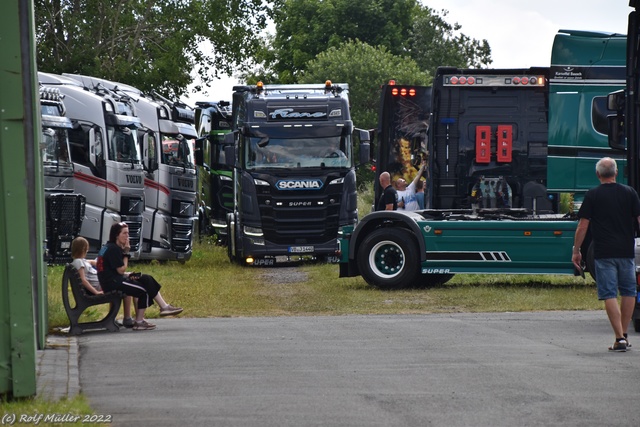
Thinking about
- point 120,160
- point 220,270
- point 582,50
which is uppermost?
point 582,50

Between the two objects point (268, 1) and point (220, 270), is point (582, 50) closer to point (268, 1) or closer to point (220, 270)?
point (220, 270)

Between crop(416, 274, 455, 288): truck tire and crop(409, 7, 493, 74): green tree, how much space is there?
5815cm

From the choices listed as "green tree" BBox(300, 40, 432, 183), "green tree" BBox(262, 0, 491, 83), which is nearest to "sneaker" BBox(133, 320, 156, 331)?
"green tree" BBox(300, 40, 432, 183)

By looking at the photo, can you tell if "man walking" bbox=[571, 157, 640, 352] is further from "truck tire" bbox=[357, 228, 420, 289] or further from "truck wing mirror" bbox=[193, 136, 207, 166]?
"truck wing mirror" bbox=[193, 136, 207, 166]

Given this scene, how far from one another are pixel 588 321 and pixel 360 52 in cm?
5448

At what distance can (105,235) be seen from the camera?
26.8m

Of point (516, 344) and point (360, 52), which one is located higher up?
point (360, 52)

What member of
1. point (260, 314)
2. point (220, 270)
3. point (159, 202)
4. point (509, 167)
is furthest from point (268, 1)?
point (260, 314)

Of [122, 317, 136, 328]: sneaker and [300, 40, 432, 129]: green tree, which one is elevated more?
[300, 40, 432, 129]: green tree

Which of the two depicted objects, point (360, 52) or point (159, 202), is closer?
point (159, 202)

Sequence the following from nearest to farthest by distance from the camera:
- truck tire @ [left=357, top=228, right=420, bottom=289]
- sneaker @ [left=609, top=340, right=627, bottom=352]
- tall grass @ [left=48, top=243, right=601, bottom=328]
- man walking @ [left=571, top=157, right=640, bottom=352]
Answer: sneaker @ [left=609, top=340, right=627, bottom=352]
man walking @ [left=571, top=157, right=640, bottom=352]
tall grass @ [left=48, top=243, right=601, bottom=328]
truck tire @ [left=357, top=228, right=420, bottom=289]

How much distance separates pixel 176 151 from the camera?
103ft

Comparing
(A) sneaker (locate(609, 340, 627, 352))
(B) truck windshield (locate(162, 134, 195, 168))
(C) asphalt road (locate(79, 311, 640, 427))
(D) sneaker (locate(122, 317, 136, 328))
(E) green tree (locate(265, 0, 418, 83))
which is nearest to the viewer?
(C) asphalt road (locate(79, 311, 640, 427))

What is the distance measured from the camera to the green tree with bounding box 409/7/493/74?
7969 centimetres
